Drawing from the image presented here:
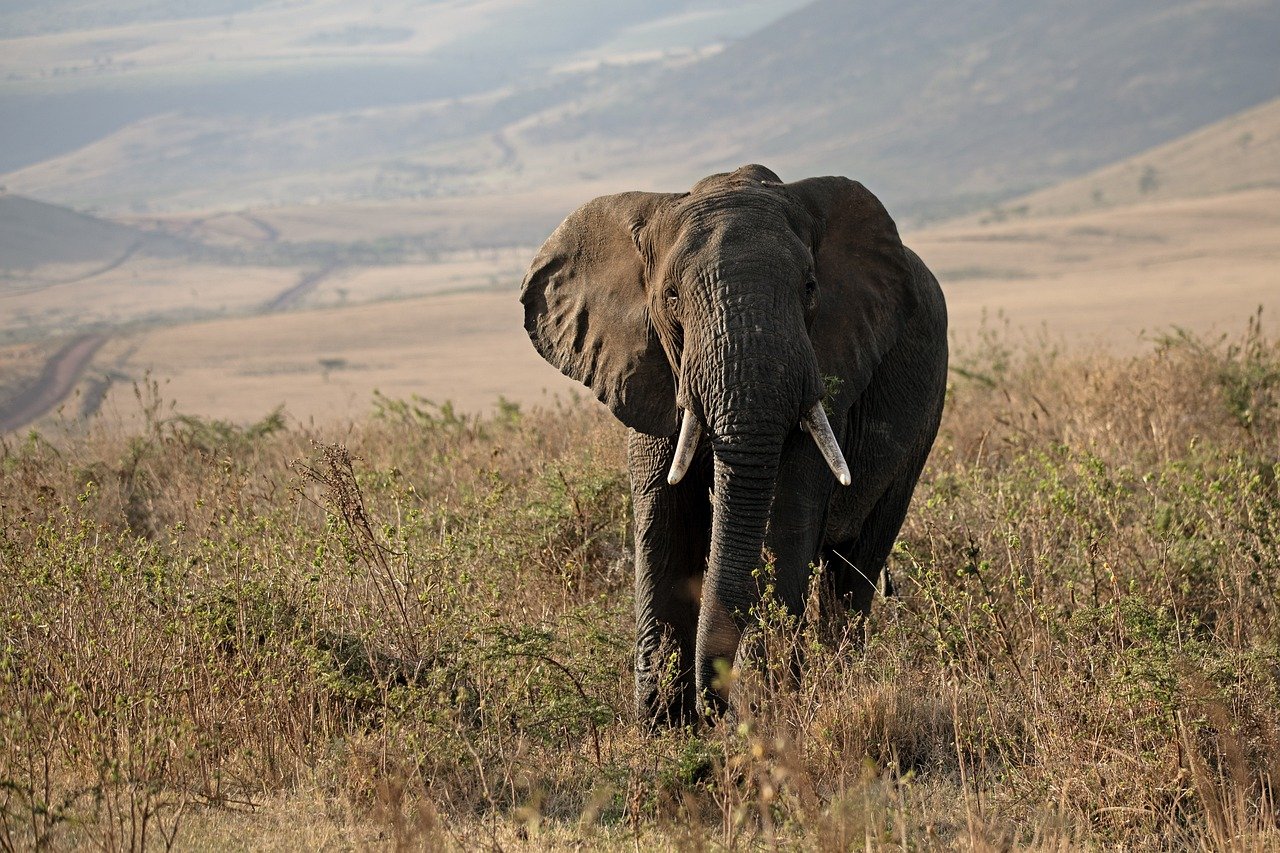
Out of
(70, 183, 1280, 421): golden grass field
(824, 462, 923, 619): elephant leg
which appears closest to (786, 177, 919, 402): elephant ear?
(824, 462, 923, 619): elephant leg

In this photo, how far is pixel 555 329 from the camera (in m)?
6.51

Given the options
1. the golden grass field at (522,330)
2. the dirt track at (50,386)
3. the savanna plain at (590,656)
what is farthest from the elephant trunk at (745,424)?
the dirt track at (50,386)

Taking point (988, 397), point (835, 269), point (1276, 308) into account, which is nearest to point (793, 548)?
point (835, 269)

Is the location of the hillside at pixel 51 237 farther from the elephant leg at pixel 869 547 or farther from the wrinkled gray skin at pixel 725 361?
the wrinkled gray skin at pixel 725 361

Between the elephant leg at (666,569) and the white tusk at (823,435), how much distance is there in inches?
22.8

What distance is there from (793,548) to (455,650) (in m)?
1.53

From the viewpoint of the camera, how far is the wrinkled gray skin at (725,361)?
555 cm

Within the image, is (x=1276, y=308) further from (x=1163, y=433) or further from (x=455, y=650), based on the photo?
(x=455, y=650)

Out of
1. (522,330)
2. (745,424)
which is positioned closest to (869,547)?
(745,424)

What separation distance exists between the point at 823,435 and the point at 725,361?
0.52 meters

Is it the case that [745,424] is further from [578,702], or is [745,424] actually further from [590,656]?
[590,656]

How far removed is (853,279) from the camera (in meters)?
6.41

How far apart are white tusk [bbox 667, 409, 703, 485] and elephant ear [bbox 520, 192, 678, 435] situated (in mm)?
227

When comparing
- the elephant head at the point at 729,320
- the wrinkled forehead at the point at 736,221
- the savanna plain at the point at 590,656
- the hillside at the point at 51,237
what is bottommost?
the savanna plain at the point at 590,656
